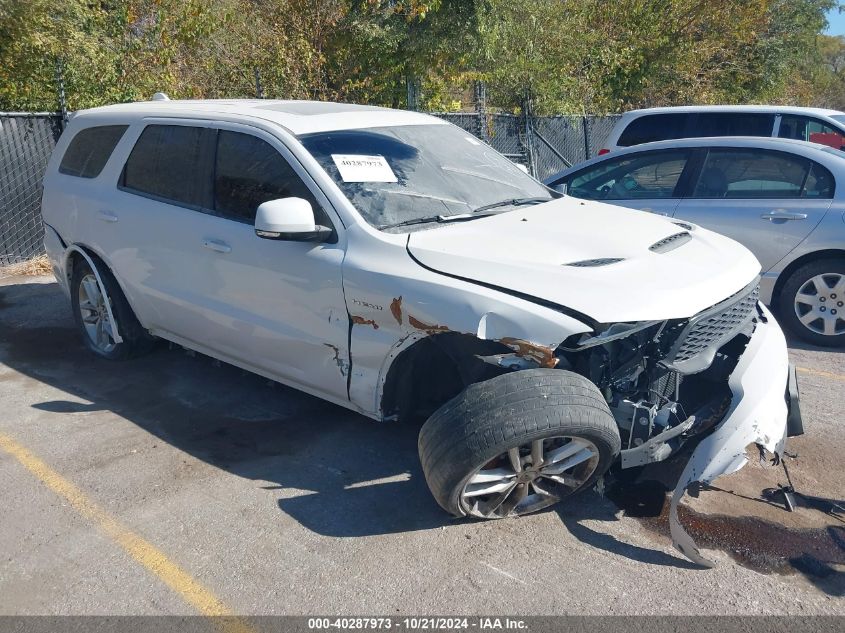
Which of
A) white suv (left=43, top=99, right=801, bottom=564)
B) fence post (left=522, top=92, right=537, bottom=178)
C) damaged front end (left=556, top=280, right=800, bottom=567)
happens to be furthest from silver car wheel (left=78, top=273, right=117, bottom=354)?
fence post (left=522, top=92, right=537, bottom=178)

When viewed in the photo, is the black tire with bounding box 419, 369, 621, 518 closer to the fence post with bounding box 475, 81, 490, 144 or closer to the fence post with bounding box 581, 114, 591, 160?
the fence post with bounding box 475, 81, 490, 144

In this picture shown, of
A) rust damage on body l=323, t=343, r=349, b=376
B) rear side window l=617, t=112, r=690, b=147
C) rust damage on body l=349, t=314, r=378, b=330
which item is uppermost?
rear side window l=617, t=112, r=690, b=147

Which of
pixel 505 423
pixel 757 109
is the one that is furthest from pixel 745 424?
pixel 757 109

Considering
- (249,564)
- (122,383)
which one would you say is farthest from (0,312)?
(249,564)

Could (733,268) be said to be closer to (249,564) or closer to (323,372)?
(323,372)

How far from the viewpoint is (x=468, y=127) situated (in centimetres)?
1429

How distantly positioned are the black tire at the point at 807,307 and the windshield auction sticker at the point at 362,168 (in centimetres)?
365

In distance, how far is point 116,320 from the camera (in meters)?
5.78

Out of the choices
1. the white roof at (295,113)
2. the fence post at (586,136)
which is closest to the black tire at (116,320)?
the white roof at (295,113)

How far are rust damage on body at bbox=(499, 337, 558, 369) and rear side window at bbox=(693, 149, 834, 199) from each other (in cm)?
394

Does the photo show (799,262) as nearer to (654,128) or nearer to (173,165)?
(654,128)

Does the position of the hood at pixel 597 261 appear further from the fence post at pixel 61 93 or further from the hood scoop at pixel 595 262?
the fence post at pixel 61 93

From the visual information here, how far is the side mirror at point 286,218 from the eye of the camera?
159 inches

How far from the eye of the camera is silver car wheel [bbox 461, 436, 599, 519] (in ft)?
11.6
